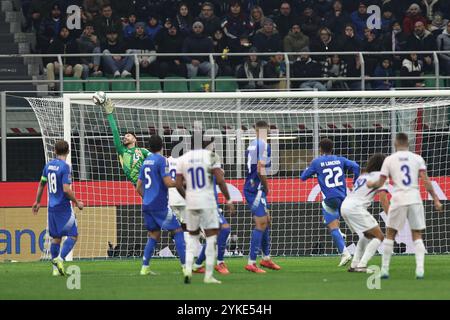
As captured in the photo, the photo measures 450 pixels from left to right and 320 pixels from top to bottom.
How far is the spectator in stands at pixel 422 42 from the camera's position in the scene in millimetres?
29141

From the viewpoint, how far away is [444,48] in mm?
29312

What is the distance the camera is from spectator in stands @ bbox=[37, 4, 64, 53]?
2950 centimetres

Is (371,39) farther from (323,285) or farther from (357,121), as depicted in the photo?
(323,285)

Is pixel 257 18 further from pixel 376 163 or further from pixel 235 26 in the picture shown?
pixel 376 163

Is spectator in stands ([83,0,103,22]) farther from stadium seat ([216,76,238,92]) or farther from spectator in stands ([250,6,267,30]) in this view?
stadium seat ([216,76,238,92])

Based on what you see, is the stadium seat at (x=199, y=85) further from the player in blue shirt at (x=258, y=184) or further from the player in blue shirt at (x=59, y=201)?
the player in blue shirt at (x=59, y=201)

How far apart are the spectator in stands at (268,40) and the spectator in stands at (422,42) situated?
330 centimetres

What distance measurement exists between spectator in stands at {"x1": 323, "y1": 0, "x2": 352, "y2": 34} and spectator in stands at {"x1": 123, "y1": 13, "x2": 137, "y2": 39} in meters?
4.91

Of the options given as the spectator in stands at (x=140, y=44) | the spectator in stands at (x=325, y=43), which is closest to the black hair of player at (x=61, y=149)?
the spectator in stands at (x=140, y=44)

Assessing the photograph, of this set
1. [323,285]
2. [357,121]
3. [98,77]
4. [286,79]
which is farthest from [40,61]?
[323,285]

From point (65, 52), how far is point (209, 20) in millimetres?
3759

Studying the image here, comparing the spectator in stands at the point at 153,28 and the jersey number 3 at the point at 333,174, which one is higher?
the spectator in stands at the point at 153,28

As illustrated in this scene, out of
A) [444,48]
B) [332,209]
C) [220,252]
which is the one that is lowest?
[220,252]

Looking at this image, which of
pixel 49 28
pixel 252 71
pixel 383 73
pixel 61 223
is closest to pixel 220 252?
pixel 61 223
